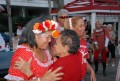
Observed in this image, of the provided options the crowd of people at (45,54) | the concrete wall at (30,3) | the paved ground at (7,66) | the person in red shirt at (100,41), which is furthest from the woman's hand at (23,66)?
the concrete wall at (30,3)

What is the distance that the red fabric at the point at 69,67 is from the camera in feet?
7.48

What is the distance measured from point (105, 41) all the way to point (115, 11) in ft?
13.8

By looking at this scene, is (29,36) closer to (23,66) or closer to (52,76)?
(23,66)

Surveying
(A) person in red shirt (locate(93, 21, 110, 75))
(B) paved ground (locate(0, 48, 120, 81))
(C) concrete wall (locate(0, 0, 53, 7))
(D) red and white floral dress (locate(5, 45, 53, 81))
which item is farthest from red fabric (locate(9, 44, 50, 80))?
(C) concrete wall (locate(0, 0, 53, 7))

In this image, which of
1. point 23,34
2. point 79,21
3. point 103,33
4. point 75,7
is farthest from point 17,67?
point 75,7

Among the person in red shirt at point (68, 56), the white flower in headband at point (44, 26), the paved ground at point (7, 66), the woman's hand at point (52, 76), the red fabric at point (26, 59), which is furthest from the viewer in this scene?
the paved ground at point (7, 66)

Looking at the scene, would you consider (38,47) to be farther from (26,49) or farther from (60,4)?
(60,4)

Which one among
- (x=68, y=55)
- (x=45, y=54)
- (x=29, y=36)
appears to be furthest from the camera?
(x=45, y=54)

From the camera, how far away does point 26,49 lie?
8.21ft

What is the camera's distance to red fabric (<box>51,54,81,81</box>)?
7.48ft

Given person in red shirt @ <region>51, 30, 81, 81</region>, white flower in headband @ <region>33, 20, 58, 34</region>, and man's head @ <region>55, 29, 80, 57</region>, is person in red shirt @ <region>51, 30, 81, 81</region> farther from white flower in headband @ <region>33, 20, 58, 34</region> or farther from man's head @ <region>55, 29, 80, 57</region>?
white flower in headband @ <region>33, 20, 58, 34</region>

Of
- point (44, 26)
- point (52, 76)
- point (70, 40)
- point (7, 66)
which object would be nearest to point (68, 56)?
point (70, 40)

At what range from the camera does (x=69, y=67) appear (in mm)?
2297

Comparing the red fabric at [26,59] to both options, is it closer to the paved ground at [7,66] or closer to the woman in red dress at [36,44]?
the woman in red dress at [36,44]
